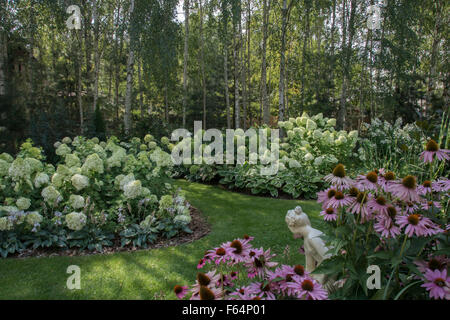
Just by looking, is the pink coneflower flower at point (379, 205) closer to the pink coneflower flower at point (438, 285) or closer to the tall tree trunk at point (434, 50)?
the pink coneflower flower at point (438, 285)

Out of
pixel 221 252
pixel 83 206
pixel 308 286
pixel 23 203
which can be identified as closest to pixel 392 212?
pixel 308 286

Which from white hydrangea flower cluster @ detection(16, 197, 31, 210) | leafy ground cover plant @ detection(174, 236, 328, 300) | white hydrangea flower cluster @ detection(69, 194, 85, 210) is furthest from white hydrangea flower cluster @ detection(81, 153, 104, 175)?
leafy ground cover plant @ detection(174, 236, 328, 300)

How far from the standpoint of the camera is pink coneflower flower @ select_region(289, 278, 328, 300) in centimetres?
96

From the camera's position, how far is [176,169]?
723 cm

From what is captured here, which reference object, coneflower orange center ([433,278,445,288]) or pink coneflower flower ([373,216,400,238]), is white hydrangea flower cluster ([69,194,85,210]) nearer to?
pink coneflower flower ([373,216,400,238])

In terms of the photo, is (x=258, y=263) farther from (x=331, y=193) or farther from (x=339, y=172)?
(x=339, y=172)

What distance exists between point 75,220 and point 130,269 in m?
0.80

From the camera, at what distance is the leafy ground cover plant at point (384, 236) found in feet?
3.71

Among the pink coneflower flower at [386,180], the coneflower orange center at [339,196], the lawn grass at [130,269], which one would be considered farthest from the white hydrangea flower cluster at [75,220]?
the pink coneflower flower at [386,180]

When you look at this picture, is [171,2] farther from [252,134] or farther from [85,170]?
[85,170]

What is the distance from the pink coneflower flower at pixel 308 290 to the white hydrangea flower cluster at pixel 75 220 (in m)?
2.66

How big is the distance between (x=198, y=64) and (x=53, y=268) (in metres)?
15.7

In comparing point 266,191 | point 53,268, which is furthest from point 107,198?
point 266,191

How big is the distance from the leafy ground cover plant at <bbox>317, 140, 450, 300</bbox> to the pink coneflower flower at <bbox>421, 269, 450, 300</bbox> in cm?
7
